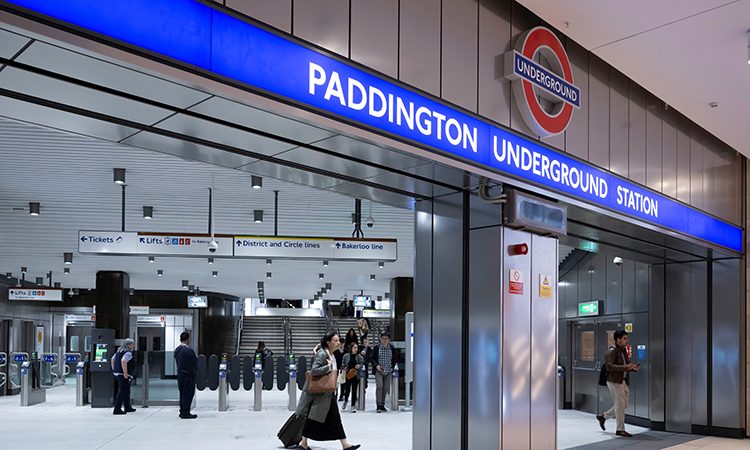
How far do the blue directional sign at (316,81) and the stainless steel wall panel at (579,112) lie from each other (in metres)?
0.16

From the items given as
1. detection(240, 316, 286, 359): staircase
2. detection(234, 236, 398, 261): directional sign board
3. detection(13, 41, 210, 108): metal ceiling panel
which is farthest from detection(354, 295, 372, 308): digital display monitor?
detection(13, 41, 210, 108): metal ceiling panel

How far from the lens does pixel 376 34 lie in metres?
4.89

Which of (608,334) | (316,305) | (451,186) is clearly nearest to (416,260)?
(451,186)

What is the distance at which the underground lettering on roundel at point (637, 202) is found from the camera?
24.8 ft

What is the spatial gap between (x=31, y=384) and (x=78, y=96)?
558 inches

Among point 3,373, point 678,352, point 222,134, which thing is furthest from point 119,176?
point 3,373

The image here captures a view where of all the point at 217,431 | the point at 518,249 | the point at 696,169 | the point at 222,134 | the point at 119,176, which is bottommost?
the point at 217,431

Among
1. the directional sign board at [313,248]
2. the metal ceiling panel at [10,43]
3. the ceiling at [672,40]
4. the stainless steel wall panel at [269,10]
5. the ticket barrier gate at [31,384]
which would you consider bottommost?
the ticket barrier gate at [31,384]

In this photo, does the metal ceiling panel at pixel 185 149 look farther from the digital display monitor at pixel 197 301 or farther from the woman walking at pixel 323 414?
the digital display monitor at pixel 197 301

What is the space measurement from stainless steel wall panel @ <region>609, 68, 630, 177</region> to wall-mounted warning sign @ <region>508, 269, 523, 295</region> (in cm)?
189

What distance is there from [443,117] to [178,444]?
626 cm

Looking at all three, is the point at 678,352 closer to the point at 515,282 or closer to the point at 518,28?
the point at 515,282

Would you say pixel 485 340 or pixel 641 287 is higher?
pixel 641 287

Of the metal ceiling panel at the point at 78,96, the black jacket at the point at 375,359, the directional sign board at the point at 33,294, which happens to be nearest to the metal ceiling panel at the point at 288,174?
the metal ceiling panel at the point at 78,96
